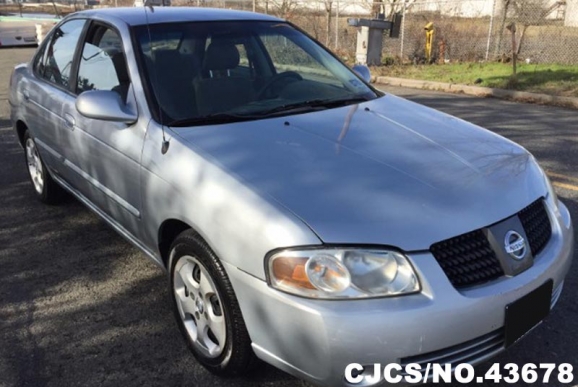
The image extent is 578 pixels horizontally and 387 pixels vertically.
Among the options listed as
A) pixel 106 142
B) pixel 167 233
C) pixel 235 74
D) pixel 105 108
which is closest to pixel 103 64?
pixel 106 142

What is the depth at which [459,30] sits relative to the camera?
1628cm

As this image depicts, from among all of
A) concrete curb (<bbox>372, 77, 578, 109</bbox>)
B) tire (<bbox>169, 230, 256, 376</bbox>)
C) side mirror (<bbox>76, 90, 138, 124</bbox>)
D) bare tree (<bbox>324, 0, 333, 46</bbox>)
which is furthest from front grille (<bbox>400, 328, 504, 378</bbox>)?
bare tree (<bbox>324, 0, 333, 46</bbox>)

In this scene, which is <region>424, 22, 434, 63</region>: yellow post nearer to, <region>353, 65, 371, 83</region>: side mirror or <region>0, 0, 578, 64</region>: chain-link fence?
<region>0, 0, 578, 64</region>: chain-link fence

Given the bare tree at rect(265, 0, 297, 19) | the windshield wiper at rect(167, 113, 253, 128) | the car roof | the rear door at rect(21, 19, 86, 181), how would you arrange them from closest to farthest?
the windshield wiper at rect(167, 113, 253, 128), the car roof, the rear door at rect(21, 19, 86, 181), the bare tree at rect(265, 0, 297, 19)

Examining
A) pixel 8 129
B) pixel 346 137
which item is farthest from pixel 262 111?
pixel 8 129

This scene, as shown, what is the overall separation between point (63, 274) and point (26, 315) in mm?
535

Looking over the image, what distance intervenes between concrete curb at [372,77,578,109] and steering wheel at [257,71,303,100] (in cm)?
752

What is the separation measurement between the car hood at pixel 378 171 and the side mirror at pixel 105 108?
390 mm

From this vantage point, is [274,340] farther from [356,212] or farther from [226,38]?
[226,38]

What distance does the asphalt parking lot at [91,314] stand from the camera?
2.81 meters

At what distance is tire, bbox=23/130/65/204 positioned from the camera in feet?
16.2

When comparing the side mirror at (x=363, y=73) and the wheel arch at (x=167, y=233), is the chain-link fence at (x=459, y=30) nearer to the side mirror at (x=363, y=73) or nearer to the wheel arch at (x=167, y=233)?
the side mirror at (x=363, y=73)

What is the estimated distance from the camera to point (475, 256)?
2303 mm

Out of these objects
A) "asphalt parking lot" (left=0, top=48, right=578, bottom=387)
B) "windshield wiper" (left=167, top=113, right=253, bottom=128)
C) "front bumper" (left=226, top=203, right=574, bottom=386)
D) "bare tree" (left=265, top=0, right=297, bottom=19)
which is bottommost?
"asphalt parking lot" (left=0, top=48, right=578, bottom=387)
